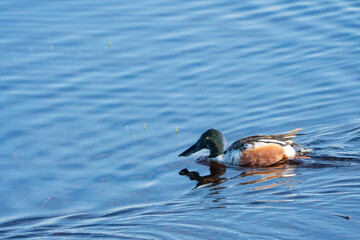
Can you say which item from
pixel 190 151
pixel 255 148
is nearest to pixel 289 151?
pixel 255 148

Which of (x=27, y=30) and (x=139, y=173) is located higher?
(x=27, y=30)

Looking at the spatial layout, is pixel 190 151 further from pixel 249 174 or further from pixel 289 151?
pixel 289 151

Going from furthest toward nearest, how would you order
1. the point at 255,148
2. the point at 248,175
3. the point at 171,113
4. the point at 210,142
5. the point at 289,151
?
the point at 171,113 → the point at 210,142 → the point at 289,151 → the point at 255,148 → the point at 248,175

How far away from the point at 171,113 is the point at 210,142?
1.51m

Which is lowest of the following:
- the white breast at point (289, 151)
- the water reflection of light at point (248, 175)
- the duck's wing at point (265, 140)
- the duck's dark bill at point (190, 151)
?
the water reflection of light at point (248, 175)

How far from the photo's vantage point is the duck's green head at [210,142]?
1222 cm

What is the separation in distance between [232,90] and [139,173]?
11.6 feet

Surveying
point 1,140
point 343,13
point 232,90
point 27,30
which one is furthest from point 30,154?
point 343,13

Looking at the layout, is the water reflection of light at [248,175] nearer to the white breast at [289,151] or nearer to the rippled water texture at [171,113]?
the rippled water texture at [171,113]

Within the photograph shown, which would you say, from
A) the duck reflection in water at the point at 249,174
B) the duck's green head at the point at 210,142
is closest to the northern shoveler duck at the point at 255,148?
the duck's green head at the point at 210,142

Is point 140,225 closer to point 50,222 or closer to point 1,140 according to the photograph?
point 50,222

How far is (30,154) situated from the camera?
1226 cm

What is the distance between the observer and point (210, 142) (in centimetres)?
1226

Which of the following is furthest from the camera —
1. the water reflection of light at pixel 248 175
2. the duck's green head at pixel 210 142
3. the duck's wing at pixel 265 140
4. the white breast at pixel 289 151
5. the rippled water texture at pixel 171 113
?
the duck's green head at pixel 210 142
